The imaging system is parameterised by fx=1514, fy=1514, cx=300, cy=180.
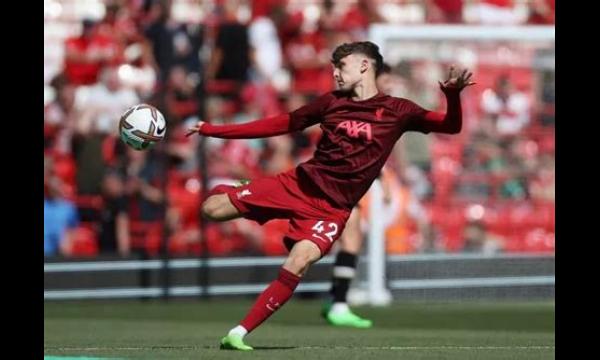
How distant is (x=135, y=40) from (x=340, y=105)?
9170mm

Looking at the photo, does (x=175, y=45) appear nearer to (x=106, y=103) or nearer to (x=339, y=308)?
(x=106, y=103)

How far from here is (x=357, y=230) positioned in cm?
1445

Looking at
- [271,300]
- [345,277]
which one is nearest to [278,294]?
[271,300]

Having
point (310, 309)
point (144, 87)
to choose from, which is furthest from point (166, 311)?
point (144, 87)

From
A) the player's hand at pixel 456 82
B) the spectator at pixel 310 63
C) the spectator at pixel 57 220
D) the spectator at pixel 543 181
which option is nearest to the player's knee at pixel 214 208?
the player's hand at pixel 456 82

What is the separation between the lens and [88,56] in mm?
19922

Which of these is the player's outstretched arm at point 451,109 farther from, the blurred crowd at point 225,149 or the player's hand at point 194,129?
the blurred crowd at point 225,149

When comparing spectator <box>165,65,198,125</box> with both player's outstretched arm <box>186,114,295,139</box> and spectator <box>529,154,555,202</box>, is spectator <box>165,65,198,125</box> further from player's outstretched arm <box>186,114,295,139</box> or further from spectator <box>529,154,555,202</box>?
player's outstretched arm <box>186,114,295,139</box>

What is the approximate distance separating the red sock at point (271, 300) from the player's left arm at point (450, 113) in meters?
1.53

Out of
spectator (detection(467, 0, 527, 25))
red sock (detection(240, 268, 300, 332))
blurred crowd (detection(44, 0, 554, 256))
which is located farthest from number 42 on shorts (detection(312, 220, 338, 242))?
spectator (detection(467, 0, 527, 25))

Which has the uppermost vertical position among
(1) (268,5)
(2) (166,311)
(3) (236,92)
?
(1) (268,5)

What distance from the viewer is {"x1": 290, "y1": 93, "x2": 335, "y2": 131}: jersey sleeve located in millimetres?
11016

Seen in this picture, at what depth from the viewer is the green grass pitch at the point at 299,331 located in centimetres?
1034
